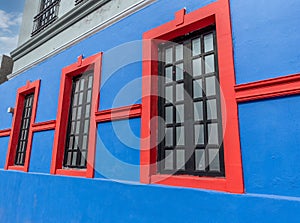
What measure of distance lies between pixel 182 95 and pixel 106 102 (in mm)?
1413

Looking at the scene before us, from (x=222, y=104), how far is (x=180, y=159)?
2.95 ft

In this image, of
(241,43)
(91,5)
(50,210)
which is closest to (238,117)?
(241,43)

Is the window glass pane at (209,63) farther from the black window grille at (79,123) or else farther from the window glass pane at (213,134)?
the black window grille at (79,123)

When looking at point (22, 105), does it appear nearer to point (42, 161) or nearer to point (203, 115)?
point (42, 161)

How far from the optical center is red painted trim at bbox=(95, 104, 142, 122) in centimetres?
324

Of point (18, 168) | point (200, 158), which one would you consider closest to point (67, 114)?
point (18, 168)

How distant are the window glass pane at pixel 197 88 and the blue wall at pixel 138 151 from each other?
1.74 feet

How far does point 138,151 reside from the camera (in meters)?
3.12

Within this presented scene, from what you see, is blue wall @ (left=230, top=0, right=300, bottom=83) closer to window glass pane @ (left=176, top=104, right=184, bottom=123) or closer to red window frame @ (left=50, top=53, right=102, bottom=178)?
window glass pane @ (left=176, top=104, right=184, bottom=123)

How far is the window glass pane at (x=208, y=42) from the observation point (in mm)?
2847

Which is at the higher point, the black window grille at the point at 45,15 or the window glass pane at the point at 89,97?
the black window grille at the point at 45,15

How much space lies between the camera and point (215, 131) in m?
2.60

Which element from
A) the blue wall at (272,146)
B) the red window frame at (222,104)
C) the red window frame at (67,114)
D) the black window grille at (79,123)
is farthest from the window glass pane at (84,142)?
the blue wall at (272,146)

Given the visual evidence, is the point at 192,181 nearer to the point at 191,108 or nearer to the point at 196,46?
the point at 191,108
